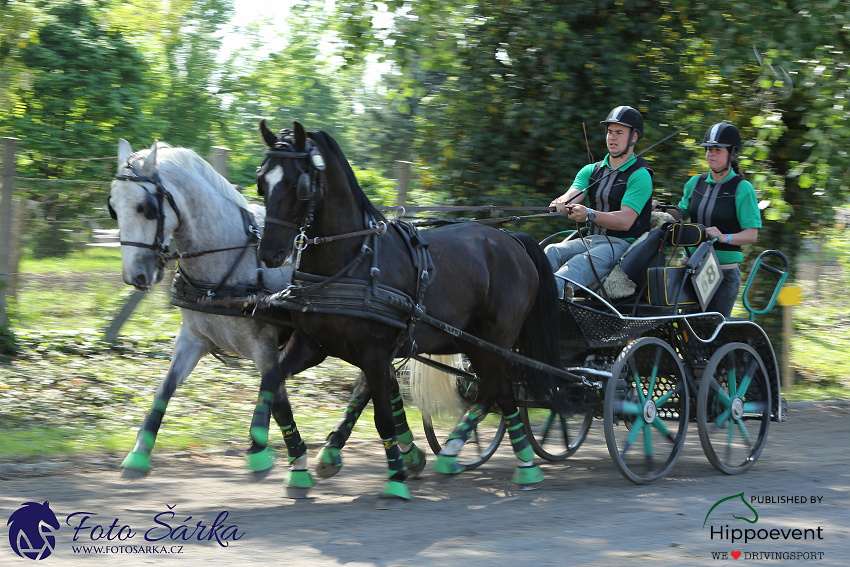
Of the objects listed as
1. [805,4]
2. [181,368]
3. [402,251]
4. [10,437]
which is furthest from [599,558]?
[805,4]

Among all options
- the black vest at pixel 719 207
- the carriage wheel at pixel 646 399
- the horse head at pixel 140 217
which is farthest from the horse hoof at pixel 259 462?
the black vest at pixel 719 207

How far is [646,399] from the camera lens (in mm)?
5930

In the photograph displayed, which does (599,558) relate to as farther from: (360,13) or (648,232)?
(360,13)

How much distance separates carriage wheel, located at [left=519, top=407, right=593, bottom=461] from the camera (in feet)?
20.5

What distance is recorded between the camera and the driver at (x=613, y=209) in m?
5.95

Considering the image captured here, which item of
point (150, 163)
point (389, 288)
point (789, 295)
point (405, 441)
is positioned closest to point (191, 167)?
point (150, 163)

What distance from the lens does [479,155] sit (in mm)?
9047

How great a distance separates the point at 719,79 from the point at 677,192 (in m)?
1.77

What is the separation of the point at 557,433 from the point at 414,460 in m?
1.85

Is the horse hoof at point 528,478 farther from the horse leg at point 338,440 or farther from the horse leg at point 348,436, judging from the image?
the horse leg at point 338,440

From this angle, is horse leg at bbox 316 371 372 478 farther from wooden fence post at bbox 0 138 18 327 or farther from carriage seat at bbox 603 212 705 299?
wooden fence post at bbox 0 138 18 327

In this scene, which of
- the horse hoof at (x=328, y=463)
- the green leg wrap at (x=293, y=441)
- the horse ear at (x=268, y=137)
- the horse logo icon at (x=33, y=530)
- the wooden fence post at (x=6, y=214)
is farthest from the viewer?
the wooden fence post at (x=6, y=214)

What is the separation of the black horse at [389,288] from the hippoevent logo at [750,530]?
1.18m

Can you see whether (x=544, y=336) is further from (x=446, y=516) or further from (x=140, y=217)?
(x=140, y=217)
